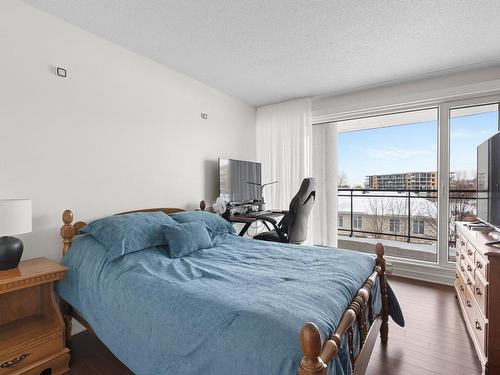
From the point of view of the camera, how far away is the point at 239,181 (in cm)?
389

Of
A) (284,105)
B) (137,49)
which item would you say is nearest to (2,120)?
(137,49)

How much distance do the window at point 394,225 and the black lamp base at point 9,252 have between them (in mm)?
5440

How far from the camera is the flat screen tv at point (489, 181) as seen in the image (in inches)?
80.6

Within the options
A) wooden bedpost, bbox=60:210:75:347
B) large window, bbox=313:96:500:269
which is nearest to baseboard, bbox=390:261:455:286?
large window, bbox=313:96:500:269

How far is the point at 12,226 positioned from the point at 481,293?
119 inches

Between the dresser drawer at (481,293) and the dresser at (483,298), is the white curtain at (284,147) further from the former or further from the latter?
the dresser drawer at (481,293)

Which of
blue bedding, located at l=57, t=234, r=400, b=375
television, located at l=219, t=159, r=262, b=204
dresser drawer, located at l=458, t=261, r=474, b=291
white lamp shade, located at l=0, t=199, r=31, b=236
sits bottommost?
dresser drawer, located at l=458, t=261, r=474, b=291

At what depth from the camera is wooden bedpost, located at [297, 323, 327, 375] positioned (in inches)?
33.5

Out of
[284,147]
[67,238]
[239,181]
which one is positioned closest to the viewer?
[67,238]

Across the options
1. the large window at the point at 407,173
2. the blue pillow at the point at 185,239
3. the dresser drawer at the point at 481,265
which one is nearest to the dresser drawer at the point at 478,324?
the dresser drawer at the point at 481,265

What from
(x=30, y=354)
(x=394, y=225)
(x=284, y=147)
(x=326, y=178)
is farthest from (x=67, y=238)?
(x=394, y=225)

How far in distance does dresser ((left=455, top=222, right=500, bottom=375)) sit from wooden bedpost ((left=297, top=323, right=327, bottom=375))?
4.79 ft

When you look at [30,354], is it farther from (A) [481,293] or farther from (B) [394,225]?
(B) [394,225]

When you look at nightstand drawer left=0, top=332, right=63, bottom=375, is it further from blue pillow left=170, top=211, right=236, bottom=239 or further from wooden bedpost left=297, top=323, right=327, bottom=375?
wooden bedpost left=297, top=323, right=327, bottom=375
